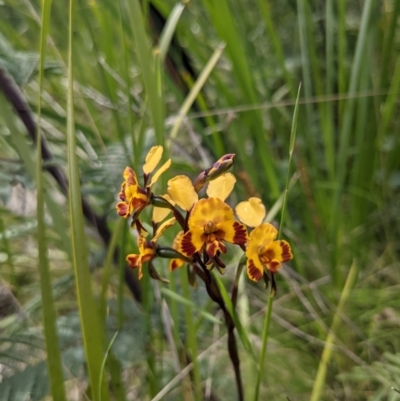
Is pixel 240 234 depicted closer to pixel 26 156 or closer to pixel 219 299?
pixel 219 299

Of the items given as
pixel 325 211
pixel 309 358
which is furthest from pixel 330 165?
pixel 309 358

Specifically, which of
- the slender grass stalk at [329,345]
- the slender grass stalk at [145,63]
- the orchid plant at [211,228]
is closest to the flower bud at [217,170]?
the orchid plant at [211,228]

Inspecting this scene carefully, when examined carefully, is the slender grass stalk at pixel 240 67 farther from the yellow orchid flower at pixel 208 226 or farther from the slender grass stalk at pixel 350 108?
the yellow orchid flower at pixel 208 226

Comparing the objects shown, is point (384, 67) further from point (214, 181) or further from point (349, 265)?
point (214, 181)

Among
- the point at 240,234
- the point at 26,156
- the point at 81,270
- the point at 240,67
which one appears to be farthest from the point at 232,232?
the point at 240,67

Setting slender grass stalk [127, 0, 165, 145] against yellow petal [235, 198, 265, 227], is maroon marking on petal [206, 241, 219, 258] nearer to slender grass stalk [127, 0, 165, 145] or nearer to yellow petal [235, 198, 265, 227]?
yellow petal [235, 198, 265, 227]
